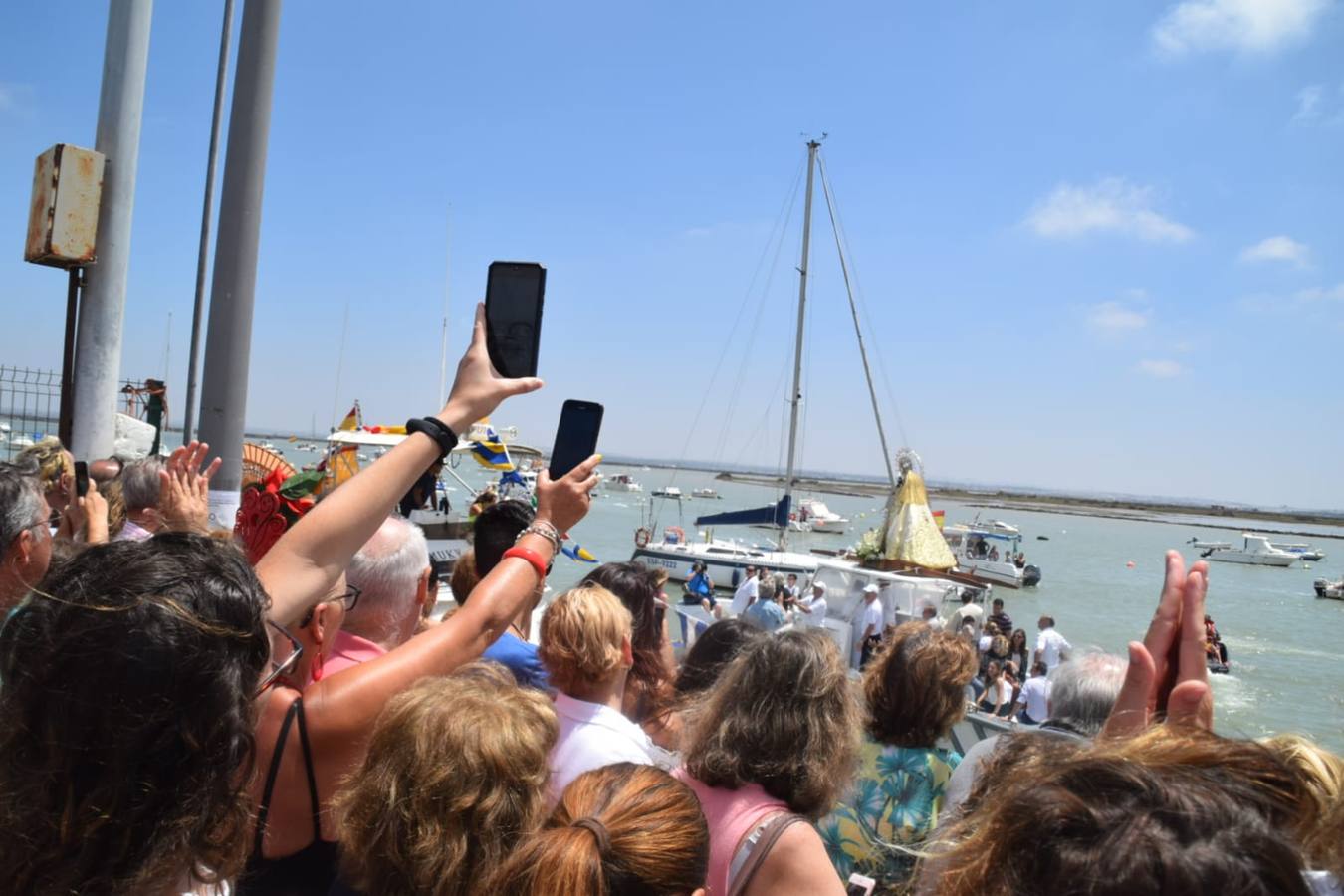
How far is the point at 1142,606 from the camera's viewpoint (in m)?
33.8

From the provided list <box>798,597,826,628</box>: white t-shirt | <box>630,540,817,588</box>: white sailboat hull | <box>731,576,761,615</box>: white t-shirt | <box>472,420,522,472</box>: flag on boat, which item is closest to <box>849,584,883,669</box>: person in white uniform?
<box>798,597,826,628</box>: white t-shirt

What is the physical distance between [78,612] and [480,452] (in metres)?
14.7

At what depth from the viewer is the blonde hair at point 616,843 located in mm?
1357

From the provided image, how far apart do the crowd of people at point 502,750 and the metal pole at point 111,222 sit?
2.64 meters

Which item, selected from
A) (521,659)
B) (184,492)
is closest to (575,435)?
(521,659)

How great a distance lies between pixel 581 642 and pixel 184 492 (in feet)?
5.67

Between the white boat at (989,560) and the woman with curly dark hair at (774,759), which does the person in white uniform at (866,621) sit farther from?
the white boat at (989,560)

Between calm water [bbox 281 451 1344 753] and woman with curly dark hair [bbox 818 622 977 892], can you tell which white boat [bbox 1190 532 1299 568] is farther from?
woman with curly dark hair [bbox 818 622 977 892]

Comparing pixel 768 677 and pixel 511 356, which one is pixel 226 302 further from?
pixel 768 677

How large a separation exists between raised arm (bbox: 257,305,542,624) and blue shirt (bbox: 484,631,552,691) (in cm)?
116

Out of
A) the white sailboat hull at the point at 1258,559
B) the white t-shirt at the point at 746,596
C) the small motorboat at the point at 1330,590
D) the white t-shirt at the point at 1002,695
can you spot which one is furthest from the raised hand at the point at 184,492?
the white sailboat hull at the point at 1258,559

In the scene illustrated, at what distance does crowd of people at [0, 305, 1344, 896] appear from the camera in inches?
41.7

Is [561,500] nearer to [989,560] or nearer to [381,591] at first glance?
[381,591]

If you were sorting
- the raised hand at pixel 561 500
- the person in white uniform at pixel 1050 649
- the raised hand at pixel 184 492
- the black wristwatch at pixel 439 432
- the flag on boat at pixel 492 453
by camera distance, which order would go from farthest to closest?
the flag on boat at pixel 492 453
the person in white uniform at pixel 1050 649
the raised hand at pixel 184 492
the raised hand at pixel 561 500
the black wristwatch at pixel 439 432
